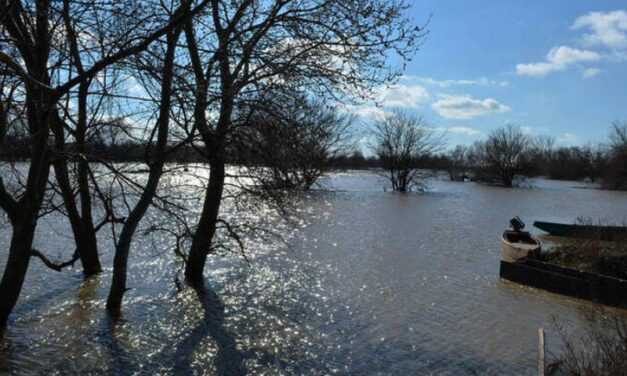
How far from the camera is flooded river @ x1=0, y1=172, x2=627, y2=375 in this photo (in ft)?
24.2

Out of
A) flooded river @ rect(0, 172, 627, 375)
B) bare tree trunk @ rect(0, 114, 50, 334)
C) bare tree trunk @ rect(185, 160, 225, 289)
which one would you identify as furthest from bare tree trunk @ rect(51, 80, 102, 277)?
bare tree trunk @ rect(185, 160, 225, 289)

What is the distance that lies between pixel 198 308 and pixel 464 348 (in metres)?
4.63

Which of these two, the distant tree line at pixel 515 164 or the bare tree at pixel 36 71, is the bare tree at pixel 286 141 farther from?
the distant tree line at pixel 515 164

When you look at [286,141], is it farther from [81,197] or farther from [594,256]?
[594,256]

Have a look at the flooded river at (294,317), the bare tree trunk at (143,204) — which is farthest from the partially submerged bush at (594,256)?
the bare tree trunk at (143,204)

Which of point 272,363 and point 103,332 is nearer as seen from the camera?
point 272,363

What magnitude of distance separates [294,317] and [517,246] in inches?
312

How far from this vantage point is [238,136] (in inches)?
376

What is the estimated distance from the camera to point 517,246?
14.8m

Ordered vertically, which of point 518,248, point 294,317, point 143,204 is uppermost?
point 143,204

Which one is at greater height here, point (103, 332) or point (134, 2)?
point (134, 2)

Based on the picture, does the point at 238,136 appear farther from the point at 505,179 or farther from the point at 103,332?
the point at 505,179

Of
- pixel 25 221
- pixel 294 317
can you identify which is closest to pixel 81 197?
pixel 25 221

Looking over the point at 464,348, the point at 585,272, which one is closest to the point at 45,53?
the point at 464,348
